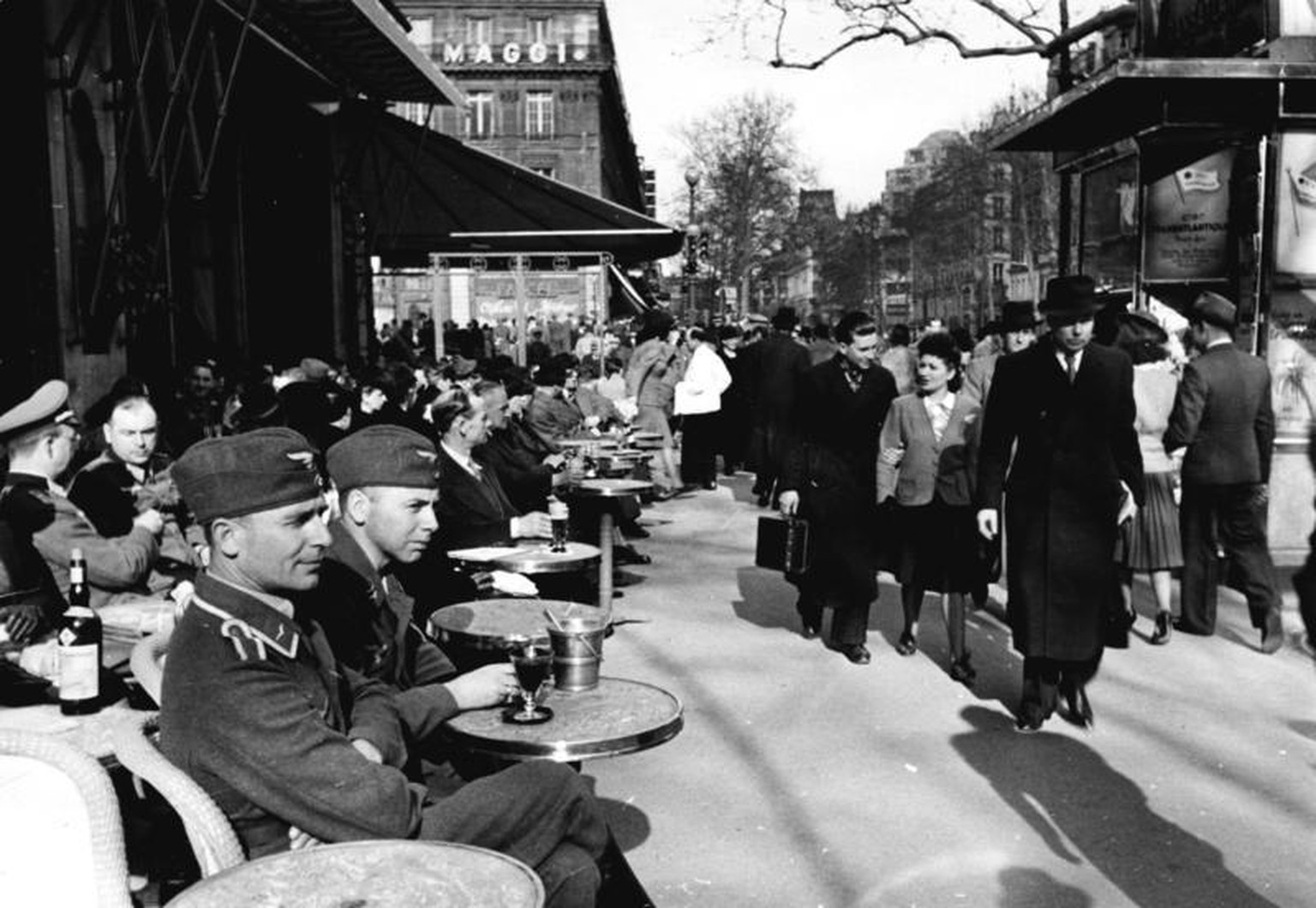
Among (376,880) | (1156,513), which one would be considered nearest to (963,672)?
(1156,513)

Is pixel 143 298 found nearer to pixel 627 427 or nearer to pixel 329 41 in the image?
pixel 329 41

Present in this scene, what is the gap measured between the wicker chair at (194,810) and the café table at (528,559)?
11.5 ft

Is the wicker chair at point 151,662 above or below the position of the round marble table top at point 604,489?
above

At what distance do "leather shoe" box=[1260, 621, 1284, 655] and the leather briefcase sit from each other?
281 cm

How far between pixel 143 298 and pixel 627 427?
6808 mm

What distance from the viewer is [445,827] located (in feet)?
10.5

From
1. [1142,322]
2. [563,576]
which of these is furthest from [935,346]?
[563,576]

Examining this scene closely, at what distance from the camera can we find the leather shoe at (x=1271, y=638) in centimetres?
828

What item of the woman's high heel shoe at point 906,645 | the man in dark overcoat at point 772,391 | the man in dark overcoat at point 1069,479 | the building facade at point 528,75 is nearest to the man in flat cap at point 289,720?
the man in dark overcoat at point 1069,479

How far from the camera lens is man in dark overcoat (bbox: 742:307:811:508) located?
566 inches

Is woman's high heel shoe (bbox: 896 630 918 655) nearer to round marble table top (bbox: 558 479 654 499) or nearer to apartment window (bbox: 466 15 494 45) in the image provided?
round marble table top (bbox: 558 479 654 499)

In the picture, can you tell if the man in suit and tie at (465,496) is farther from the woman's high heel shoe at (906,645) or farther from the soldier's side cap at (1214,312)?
the soldier's side cap at (1214,312)

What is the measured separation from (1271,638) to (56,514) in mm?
6842

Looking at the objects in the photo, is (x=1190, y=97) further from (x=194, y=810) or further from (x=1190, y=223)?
(x=194, y=810)
